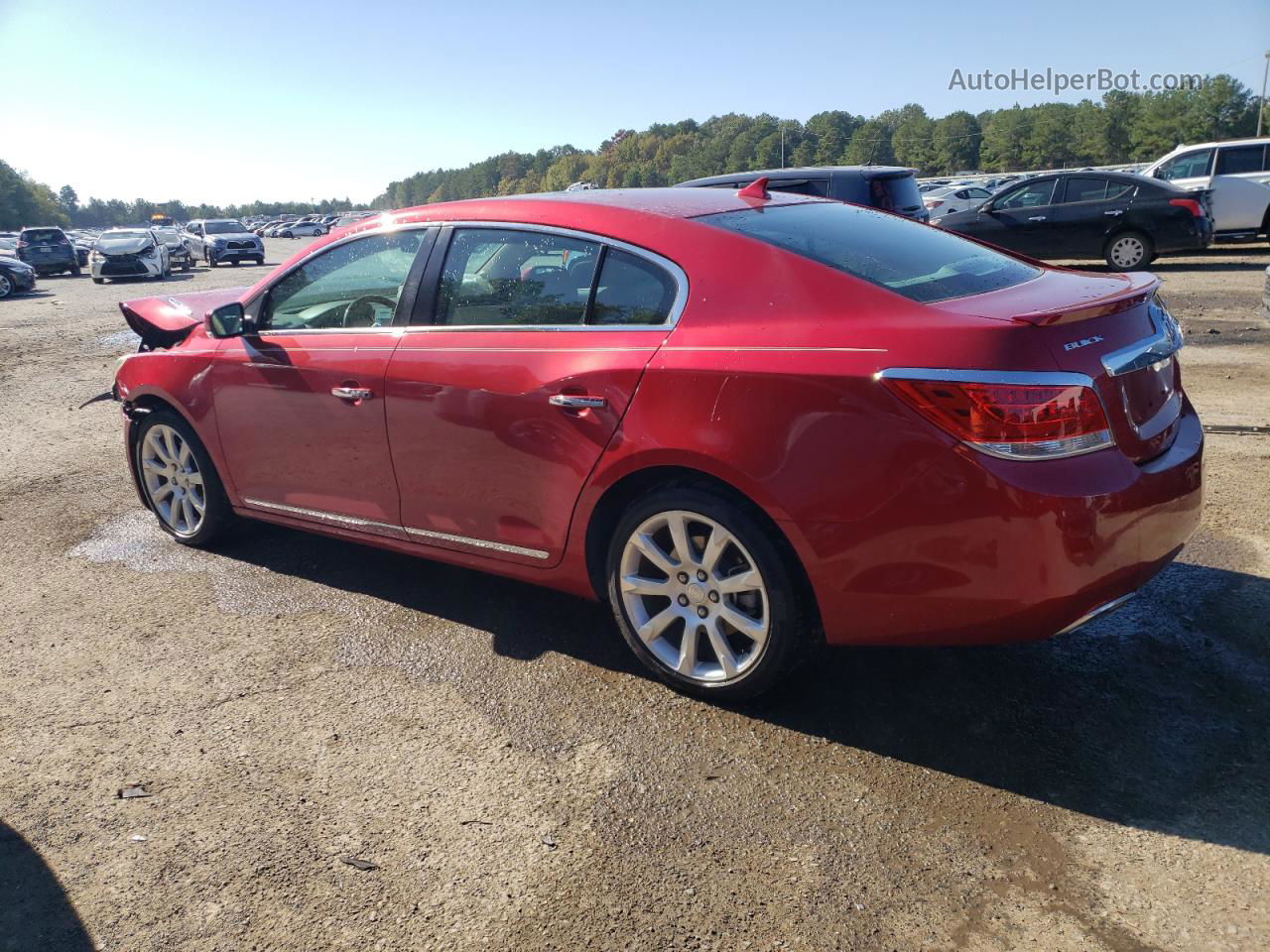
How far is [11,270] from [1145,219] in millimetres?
24674

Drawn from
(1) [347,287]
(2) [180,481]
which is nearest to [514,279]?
(1) [347,287]

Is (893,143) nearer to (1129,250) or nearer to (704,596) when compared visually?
(1129,250)

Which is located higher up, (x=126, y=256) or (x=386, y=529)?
(x=126, y=256)

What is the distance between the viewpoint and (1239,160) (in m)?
17.6

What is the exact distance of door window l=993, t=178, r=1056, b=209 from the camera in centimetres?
1598

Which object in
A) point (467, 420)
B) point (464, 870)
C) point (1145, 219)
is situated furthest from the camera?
point (1145, 219)

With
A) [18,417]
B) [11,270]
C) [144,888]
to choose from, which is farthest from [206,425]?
[11,270]

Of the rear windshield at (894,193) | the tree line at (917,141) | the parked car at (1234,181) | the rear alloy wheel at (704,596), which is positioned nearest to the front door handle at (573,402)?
the rear alloy wheel at (704,596)

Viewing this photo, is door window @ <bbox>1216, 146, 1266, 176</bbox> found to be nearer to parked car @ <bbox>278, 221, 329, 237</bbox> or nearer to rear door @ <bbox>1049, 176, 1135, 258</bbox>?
rear door @ <bbox>1049, 176, 1135, 258</bbox>

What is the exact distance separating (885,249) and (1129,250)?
13.8 m

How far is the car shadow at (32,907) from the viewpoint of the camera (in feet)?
8.07

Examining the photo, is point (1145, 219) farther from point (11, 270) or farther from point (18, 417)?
point (11, 270)

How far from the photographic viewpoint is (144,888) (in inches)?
104

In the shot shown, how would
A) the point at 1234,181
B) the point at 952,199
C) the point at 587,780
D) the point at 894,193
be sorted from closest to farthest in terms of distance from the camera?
1. the point at 587,780
2. the point at 894,193
3. the point at 1234,181
4. the point at 952,199
